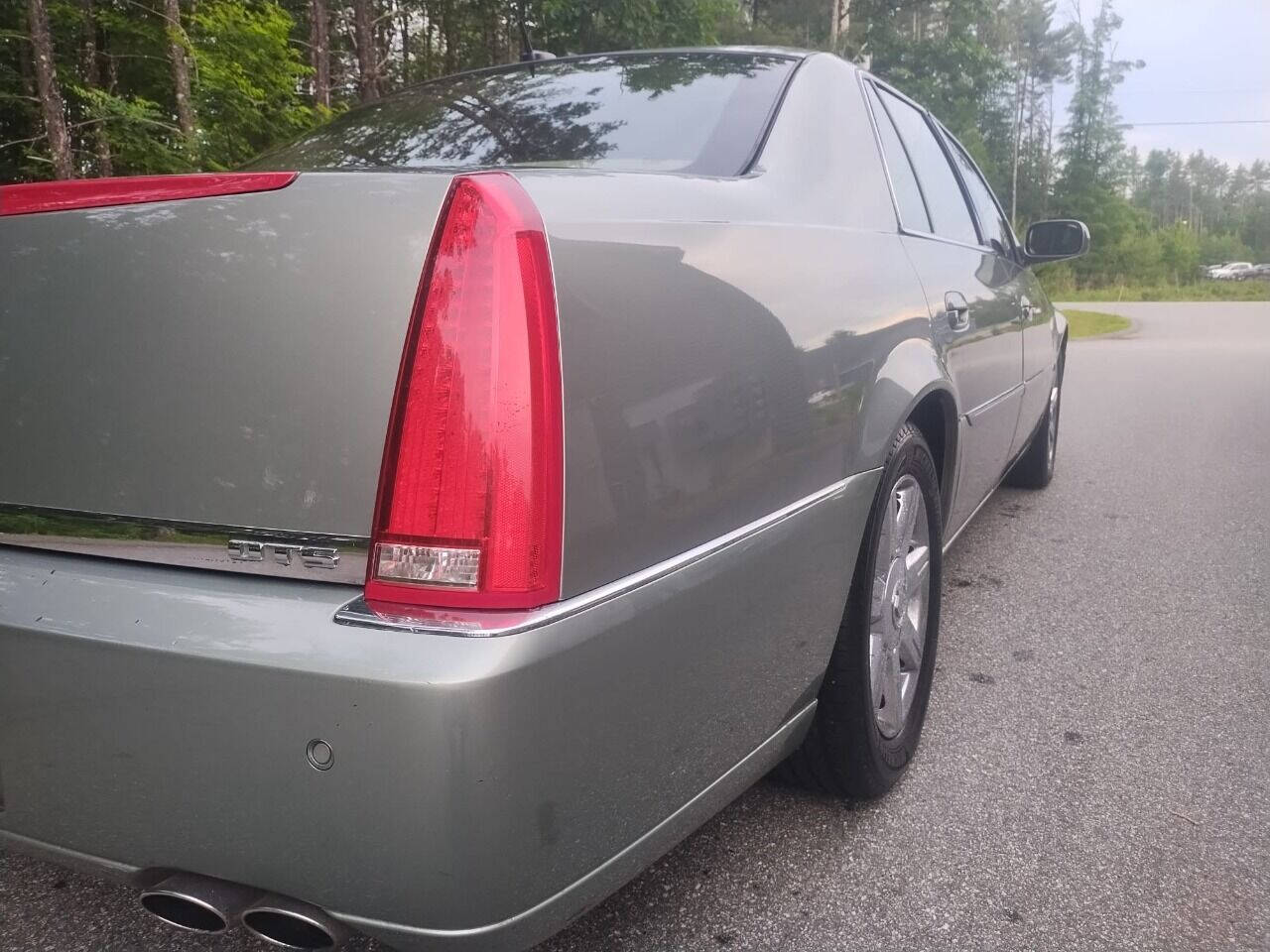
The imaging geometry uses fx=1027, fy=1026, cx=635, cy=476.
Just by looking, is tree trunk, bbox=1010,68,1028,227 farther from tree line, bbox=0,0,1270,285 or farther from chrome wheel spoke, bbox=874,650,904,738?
chrome wheel spoke, bbox=874,650,904,738

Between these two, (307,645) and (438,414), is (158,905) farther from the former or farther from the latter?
(438,414)

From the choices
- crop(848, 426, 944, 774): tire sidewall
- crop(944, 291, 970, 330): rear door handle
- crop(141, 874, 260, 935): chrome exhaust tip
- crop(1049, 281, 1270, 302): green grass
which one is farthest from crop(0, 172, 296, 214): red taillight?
crop(1049, 281, 1270, 302): green grass

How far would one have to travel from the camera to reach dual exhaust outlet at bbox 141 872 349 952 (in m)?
1.26

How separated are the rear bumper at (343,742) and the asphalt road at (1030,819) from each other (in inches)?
19.9

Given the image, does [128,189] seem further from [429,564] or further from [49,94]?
[49,94]

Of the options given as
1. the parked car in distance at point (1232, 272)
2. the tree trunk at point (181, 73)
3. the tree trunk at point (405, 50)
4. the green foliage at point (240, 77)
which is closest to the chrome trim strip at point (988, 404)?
the green foliage at point (240, 77)

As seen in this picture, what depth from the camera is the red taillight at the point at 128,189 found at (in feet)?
4.35

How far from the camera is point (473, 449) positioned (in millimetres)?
1232

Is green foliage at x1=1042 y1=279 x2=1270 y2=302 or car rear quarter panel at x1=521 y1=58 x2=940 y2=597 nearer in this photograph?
car rear quarter panel at x1=521 y1=58 x2=940 y2=597

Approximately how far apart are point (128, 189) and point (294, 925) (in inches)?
38.9

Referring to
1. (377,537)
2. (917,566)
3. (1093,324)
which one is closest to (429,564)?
(377,537)

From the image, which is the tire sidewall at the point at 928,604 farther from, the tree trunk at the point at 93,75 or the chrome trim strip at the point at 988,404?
the tree trunk at the point at 93,75

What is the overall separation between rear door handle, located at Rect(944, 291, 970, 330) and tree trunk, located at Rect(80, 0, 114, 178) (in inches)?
416

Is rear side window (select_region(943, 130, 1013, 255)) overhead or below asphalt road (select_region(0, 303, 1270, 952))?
overhead
